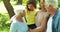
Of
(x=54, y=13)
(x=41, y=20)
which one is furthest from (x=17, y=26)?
(x=54, y=13)

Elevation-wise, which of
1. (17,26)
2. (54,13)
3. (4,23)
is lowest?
(4,23)

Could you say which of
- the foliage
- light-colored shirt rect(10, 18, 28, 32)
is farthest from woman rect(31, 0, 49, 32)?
the foliage

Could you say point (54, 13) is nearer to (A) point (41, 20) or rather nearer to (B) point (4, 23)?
(A) point (41, 20)

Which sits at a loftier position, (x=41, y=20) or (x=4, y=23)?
(x=41, y=20)

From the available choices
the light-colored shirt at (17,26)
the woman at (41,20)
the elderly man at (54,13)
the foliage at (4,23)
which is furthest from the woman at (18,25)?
the foliage at (4,23)

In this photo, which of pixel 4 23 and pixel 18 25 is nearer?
pixel 18 25

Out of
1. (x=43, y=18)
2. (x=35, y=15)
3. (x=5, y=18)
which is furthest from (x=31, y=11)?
(x=5, y=18)

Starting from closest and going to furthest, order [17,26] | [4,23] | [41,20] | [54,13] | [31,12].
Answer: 1. [54,13]
2. [17,26]
3. [41,20]
4. [31,12]
5. [4,23]

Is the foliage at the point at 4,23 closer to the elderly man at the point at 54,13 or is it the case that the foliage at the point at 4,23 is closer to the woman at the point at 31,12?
the woman at the point at 31,12

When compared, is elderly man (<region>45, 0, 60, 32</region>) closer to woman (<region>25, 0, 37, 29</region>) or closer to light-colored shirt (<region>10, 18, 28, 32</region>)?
light-colored shirt (<region>10, 18, 28, 32</region>)

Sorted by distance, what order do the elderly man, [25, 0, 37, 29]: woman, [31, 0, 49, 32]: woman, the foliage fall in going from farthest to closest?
the foliage
[25, 0, 37, 29]: woman
[31, 0, 49, 32]: woman
the elderly man

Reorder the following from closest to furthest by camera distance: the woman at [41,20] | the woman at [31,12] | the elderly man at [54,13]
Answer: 1. the elderly man at [54,13]
2. the woman at [41,20]
3. the woman at [31,12]

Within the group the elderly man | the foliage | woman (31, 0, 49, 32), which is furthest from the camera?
the foliage

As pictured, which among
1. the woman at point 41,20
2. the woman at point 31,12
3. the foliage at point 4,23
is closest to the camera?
the woman at point 41,20
